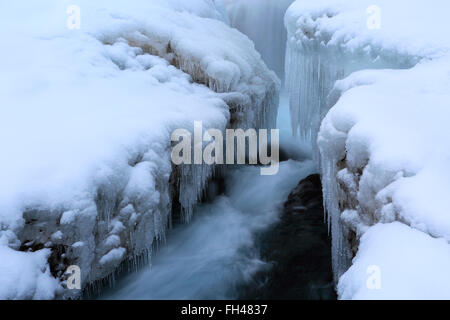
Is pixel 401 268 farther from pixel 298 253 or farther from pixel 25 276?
pixel 298 253

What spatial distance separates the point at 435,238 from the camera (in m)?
1.95

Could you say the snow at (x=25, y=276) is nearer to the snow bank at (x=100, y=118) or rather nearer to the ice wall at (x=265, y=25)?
the snow bank at (x=100, y=118)

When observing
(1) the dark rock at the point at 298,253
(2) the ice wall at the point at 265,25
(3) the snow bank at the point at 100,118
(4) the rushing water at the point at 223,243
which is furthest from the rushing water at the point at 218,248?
(2) the ice wall at the point at 265,25

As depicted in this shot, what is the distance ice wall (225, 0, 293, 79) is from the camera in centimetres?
1169

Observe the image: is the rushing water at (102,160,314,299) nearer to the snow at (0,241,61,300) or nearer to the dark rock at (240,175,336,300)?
the dark rock at (240,175,336,300)

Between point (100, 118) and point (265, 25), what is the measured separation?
30.7ft

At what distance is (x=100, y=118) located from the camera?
359 cm

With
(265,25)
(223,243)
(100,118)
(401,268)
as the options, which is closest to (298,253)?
(223,243)

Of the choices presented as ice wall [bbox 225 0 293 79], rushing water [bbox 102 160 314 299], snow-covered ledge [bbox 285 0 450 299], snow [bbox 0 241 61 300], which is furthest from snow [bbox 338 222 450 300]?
ice wall [bbox 225 0 293 79]

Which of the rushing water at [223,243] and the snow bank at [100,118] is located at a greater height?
the snow bank at [100,118]

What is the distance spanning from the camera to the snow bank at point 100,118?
2.73 metres

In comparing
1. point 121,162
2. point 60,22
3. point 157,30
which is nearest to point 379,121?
point 121,162

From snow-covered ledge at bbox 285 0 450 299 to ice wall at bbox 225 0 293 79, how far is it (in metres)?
6.71

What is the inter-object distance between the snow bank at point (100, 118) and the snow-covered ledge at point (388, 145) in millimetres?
1509
